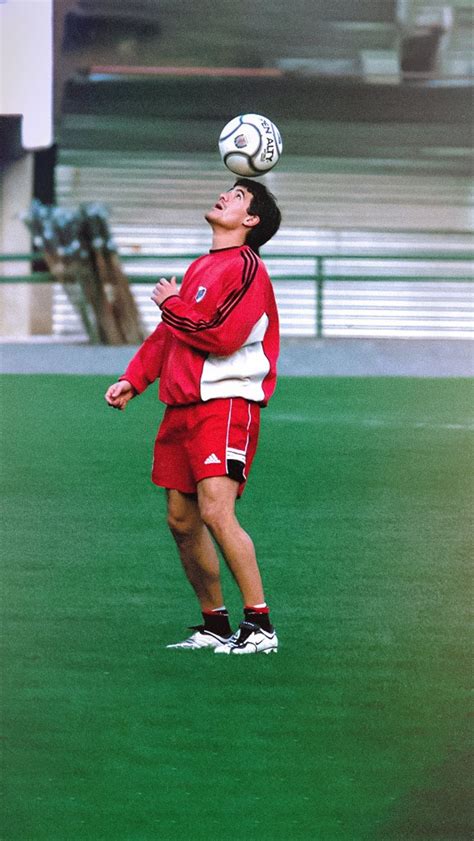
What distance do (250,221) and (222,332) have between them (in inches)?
17.9

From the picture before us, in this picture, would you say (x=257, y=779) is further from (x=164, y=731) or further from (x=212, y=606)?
(x=212, y=606)

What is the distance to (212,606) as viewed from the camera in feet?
16.7

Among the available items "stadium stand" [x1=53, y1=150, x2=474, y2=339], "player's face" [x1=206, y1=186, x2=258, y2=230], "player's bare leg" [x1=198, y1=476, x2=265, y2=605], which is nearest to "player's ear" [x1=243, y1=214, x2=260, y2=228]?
"player's face" [x1=206, y1=186, x2=258, y2=230]

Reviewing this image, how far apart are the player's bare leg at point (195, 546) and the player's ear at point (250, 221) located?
854 millimetres

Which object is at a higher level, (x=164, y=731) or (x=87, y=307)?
(x=164, y=731)

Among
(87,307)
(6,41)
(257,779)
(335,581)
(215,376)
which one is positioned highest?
(6,41)

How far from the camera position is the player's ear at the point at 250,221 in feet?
16.5

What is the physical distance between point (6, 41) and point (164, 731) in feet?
12.9

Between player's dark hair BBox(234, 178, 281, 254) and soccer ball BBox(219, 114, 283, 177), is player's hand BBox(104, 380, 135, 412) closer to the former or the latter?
player's dark hair BBox(234, 178, 281, 254)

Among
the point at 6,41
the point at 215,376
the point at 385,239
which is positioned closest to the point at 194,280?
the point at 215,376

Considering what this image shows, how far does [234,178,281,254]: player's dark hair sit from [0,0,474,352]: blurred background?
49.8 feet

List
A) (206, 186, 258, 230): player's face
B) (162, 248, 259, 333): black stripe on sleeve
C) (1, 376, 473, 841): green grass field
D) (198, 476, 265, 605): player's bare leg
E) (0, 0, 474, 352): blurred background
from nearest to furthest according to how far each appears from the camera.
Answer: (1, 376, 473, 841): green grass field → (162, 248, 259, 333): black stripe on sleeve → (198, 476, 265, 605): player's bare leg → (206, 186, 258, 230): player's face → (0, 0, 474, 352): blurred background

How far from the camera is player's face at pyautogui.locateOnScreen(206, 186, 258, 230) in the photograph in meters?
5.00

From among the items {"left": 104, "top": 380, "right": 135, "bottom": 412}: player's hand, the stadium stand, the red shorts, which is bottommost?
the stadium stand
